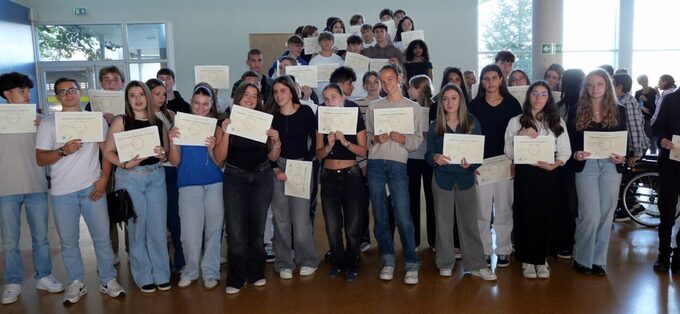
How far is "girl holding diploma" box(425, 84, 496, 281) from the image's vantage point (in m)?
3.85

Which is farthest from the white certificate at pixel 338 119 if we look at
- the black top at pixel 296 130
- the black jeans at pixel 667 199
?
the black jeans at pixel 667 199

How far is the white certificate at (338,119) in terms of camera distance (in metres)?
3.73

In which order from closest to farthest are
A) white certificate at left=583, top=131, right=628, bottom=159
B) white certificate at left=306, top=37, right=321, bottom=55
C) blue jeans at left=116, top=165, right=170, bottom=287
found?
blue jeans at left=116, top=165, right=170, bottom=287 → white certificate at left=583, top=131, right=628, bottom=159 → white certificate at left=306, top=37, right=321, bottom=55

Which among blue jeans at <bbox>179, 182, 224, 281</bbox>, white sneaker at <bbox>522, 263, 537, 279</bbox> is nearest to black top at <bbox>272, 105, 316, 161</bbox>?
blue jeans at <bbox>179, 182, 224, 281</bbox>

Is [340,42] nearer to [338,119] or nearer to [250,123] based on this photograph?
[338,119]

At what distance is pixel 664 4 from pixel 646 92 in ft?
11.4

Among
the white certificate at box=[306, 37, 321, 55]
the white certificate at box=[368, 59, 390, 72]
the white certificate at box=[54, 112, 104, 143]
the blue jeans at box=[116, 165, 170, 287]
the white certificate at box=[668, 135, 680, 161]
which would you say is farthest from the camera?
the white certificate at box=[306, 37, 321, 55]

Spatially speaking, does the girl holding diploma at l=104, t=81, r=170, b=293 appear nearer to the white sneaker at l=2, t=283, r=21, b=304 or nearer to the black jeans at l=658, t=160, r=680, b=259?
the white sneaker at l=2, t=283, r=21, b=304

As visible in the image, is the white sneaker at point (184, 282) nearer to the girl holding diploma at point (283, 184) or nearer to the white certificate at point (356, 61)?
the girl holding diploma at point (283, 184)

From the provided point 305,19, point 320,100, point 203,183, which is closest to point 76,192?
point 203,183

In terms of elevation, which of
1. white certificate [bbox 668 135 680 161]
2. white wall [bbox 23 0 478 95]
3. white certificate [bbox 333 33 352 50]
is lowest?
white certificate [bbox 668 135 680 161]

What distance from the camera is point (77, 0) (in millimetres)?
10594

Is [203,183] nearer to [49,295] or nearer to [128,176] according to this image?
[128,176]

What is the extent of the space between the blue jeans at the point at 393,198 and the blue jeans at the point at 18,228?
2.43 meters
